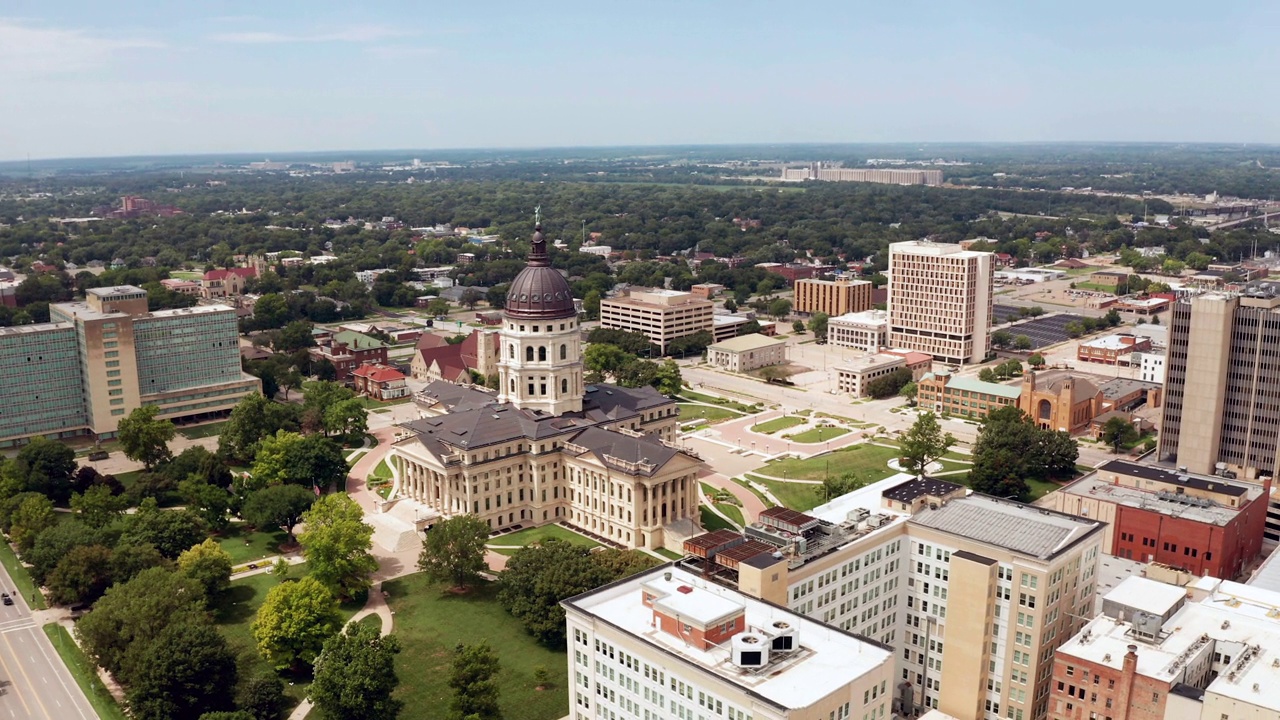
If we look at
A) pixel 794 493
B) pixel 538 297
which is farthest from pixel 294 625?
pixel 794 493

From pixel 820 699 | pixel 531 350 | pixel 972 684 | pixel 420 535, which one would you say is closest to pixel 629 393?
pixel 531 350

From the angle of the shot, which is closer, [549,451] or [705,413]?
[549,451]

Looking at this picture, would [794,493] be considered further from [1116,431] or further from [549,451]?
[1116,431]

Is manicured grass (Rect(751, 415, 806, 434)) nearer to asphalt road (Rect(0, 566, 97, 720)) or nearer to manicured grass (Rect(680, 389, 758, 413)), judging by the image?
manicured grass (Rect(680, 389, 758, 413))

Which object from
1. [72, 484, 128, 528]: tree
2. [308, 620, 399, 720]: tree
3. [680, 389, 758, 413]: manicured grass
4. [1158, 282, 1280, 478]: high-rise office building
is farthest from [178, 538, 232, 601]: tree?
[1158, 282, 1280, 478]: high-rise office building

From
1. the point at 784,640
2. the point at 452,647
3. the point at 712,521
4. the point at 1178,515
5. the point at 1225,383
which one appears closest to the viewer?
the point at 784,640

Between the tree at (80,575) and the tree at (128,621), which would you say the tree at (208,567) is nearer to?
the tree at (80,575)
